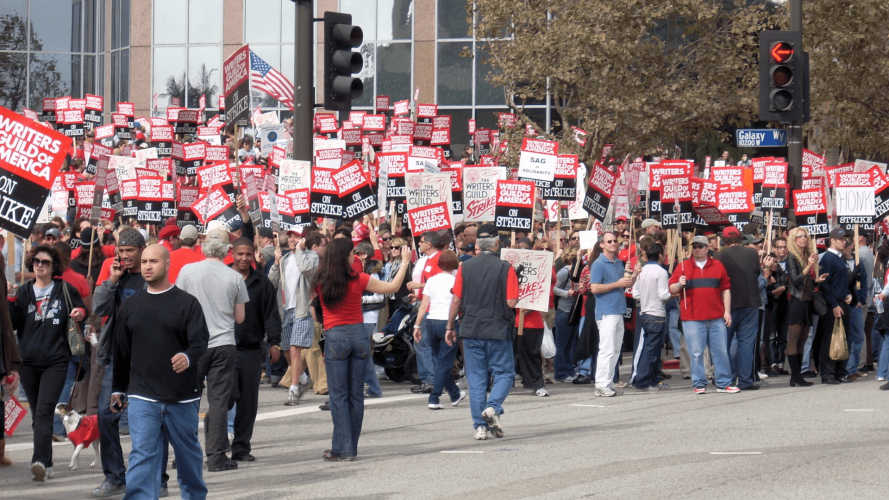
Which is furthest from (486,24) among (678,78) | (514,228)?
(514,228)

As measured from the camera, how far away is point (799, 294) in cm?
1452

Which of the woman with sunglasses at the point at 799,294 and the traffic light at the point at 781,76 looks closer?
the woman with sunglasses at the point at 799,294

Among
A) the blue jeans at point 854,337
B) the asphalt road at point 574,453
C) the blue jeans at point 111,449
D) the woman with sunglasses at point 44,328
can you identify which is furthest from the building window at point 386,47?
the blue jeans at point 111,449

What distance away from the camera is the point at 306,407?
1266 centimetres

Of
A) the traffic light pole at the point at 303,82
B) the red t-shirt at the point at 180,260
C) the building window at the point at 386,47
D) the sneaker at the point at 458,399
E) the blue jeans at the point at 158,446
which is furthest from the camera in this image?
the building window at the point at 386,47

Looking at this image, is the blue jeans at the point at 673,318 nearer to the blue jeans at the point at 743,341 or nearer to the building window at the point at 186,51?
the blue jeans at the point at 743,341

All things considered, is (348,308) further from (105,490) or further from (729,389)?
(729,389)

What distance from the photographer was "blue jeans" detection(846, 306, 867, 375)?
583 inches

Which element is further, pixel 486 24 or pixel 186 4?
pixel 186 4

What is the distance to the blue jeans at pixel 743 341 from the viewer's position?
14.0m

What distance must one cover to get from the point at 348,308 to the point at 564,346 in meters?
6.08

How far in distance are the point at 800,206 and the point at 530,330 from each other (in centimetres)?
529

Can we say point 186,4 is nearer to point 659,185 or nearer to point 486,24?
point 486,24

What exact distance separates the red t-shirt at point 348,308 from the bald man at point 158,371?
2.46 metres
